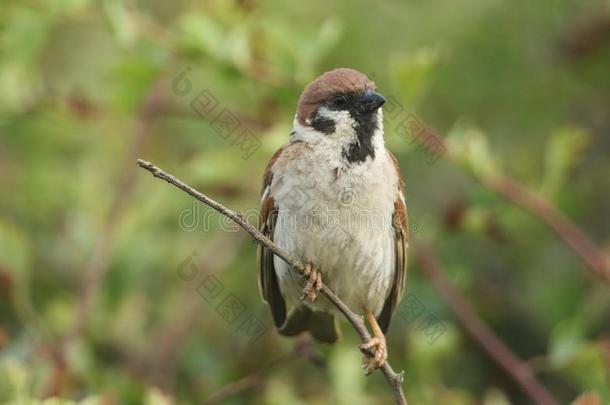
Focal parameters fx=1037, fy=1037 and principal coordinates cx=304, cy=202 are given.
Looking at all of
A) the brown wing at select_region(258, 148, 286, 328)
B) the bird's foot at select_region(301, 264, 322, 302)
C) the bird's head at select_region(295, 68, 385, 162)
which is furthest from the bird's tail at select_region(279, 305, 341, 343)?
the bird's head at select_region(295, 68, 385, 162)

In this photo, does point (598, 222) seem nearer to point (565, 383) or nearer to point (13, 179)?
point (565, 383)

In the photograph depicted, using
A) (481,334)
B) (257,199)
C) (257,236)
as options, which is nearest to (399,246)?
(481,334)

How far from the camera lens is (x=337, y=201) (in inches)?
124

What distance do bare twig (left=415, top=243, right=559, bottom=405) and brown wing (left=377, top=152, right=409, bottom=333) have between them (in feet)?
0.85

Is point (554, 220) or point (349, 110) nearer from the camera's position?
point (349, 110)

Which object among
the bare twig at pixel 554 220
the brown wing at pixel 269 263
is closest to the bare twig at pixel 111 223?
the brown wing at pixel 269 263

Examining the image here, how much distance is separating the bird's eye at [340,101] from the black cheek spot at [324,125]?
0.06 meters

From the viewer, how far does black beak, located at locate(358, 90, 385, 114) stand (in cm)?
316

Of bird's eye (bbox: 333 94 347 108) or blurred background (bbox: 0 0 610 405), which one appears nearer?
bird's eye (bbox: 333 94 347 108)

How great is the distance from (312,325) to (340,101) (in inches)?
30.8

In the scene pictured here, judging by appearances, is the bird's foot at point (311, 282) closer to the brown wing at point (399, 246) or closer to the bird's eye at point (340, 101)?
the brown wing at point (399, 246)

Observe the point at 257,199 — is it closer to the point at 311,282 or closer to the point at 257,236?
the point at 311,282

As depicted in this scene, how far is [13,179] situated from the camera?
15.8ft

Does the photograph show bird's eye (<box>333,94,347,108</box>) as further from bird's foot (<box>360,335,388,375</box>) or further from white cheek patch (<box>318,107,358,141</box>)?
bird's foot (<box>360,335,388,375</box>)
